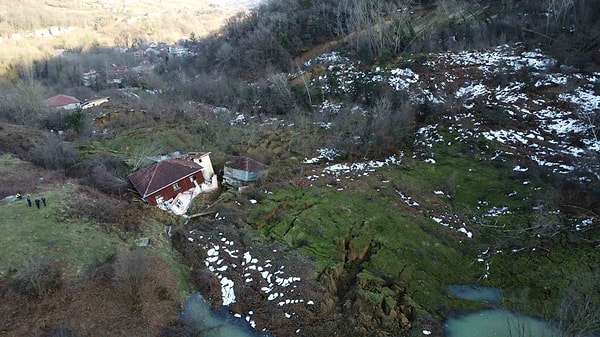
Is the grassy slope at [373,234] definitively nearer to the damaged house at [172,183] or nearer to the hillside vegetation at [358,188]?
the hillside vegetation at [358,188]

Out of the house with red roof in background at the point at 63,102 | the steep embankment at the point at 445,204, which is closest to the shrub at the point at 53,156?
the steep embankment at the point at 445,204

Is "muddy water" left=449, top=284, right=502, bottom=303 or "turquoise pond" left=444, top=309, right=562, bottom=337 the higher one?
"turquoise pond" left=444, top=309, right=562, bottom=337

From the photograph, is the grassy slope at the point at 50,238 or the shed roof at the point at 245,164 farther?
the shed roof at the point at 245,164

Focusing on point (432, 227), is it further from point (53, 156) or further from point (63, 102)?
point (63, 102)

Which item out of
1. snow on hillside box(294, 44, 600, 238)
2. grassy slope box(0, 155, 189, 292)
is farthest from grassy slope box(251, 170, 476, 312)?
grassy slope box(0, 155, 189, 292)

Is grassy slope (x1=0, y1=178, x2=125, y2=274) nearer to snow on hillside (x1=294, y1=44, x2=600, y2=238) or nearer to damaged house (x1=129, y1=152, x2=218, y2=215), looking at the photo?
damaged house (x1=129, y1=152, x2=218, y2=215)

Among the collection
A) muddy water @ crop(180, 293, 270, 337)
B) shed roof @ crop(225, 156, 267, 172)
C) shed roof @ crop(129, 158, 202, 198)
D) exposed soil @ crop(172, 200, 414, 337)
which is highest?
shed roof @ crop(129, 158, 202, 198)

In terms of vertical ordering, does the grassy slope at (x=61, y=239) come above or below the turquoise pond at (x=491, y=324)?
above
